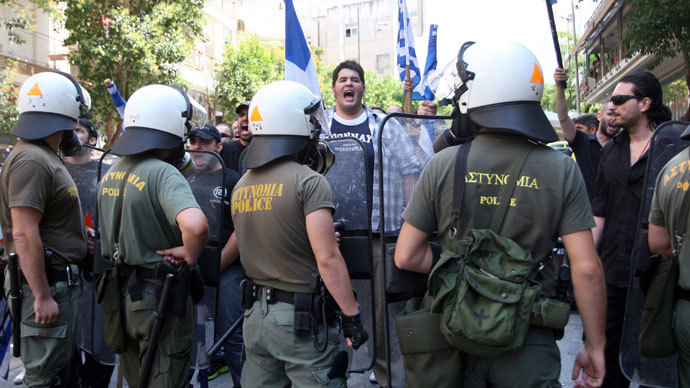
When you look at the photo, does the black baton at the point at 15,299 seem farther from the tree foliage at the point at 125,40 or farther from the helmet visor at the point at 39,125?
the tree foliage at the point at 125,40

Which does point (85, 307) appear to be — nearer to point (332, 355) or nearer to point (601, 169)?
point (332, 355)

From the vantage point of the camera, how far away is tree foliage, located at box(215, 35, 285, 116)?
2817 centimetres

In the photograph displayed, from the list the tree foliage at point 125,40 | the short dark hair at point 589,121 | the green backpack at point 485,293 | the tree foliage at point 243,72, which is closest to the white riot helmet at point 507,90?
the green backpack at point 485,293

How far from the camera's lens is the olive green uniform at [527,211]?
2.07m

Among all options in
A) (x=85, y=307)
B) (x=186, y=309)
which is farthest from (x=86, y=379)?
(x=186, y=309)

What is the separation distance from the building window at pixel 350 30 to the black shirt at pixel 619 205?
6242 centimetres

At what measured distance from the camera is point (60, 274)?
334 cm

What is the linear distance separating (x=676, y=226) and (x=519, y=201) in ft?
2.56

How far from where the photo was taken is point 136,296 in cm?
298

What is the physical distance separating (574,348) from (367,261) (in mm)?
2827

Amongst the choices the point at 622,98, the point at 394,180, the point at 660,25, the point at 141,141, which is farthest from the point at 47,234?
Answer: the point at 660,25

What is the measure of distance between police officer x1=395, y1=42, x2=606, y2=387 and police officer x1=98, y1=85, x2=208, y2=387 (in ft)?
4.04

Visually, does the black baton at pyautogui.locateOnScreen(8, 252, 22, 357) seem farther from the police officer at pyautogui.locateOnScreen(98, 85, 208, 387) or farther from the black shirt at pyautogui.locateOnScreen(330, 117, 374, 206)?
the black shirt at pyautogui.locateOnScreen(330, 117, 374, 206)

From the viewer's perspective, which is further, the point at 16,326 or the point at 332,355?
the point at 16,326
